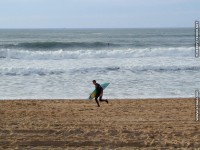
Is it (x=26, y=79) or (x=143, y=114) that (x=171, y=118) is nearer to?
(x=143, y=114)

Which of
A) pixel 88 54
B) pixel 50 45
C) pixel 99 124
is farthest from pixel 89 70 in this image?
pixel 50 45

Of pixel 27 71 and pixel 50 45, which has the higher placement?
pixel 50 45

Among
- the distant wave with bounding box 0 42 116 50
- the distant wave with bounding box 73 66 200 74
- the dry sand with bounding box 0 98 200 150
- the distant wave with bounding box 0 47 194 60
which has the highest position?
the distant wave with bounding box 0 42 116 50

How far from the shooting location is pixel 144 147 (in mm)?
8383

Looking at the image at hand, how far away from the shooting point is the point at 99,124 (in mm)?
10867

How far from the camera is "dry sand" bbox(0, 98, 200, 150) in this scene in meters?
8.80

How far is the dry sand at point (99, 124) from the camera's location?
8.80 meters

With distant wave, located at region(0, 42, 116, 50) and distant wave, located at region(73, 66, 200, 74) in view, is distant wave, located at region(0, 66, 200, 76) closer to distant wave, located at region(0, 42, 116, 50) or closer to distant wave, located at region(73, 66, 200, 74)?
distant wave, located at region(73, 66, 200, 74)

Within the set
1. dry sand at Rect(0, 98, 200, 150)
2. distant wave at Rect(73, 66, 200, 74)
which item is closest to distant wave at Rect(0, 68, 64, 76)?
distant wave at Rect(73, 66, 200, 74)

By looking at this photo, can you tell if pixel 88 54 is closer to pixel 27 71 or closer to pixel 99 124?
pixel 27 71

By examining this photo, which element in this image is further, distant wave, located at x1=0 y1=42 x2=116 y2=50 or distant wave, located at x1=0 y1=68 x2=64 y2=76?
distant wave, located at x1=0 y1=42 x2=116 y2=50

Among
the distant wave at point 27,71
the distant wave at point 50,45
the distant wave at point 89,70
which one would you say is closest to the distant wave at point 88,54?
the distant wave at point 50,45

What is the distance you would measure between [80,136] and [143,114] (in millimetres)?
3449

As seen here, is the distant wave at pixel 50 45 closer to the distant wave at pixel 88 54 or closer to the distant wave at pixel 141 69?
the distant wave at pixel 88 54
